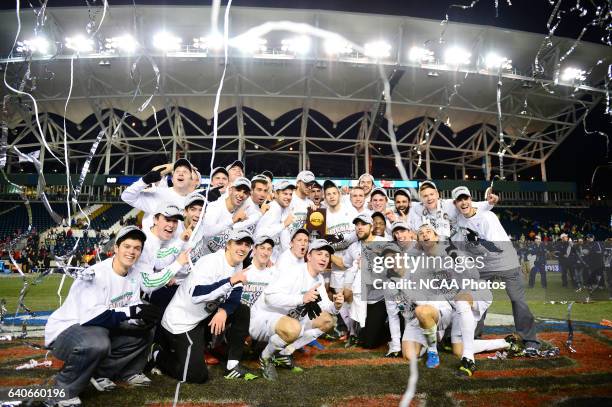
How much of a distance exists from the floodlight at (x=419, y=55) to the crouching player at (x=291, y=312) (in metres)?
19.1

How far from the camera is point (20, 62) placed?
18562mm

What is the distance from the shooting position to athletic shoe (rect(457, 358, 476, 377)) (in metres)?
3.51

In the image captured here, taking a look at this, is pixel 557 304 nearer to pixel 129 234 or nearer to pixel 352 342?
pixel 352 342

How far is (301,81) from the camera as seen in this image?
70.3 feet

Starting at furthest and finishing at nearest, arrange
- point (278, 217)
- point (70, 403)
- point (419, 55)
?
1. point (419, 55)
2. point (278, 217)
3. point (70, 403)

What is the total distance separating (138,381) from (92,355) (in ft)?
2.09

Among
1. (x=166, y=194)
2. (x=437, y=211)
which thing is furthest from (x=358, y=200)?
(x=166, y=194)

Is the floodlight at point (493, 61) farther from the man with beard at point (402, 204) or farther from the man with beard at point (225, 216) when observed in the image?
the man with beard at point (225, 216)

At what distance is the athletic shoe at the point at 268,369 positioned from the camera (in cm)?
341

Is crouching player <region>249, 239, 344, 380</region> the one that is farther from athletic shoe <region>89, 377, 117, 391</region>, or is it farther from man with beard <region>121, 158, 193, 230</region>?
man with beard <region>121, 158, 193, 230</region>

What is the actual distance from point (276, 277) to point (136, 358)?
156 cm

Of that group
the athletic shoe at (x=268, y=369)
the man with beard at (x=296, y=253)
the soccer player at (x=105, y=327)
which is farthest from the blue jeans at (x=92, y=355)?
the man with beard at (x=296, y=253)

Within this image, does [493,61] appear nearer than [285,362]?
No

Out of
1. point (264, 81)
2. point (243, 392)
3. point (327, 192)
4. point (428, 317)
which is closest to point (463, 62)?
point (264, 81)
